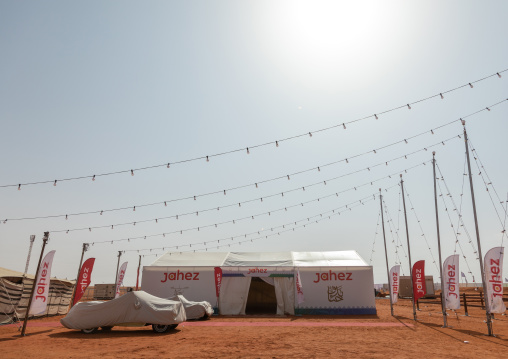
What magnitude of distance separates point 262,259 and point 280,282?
229 cm

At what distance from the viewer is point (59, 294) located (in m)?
23.1

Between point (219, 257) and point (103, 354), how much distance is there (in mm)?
15347

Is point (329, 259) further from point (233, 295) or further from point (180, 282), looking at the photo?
point (180, 282)

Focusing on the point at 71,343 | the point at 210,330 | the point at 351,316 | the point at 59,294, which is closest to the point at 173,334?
the point at 210,330

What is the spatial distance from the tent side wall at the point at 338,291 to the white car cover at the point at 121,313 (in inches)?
416

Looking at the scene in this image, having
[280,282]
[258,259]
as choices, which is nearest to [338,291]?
[280,282]

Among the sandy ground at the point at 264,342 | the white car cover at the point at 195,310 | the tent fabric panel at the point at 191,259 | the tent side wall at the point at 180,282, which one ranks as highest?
the tent fabric panel at the point at 191,259

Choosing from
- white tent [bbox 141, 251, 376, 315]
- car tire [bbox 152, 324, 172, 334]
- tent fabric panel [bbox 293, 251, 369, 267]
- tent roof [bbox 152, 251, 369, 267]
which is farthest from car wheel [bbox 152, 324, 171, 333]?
tent fabric panel [bbox 293, 251, 369, 267]

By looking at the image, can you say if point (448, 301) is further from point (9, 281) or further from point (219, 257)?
point (9, 281)

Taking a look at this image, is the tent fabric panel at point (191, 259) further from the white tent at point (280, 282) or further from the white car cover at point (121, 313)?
the white car cover at point (121, 313)

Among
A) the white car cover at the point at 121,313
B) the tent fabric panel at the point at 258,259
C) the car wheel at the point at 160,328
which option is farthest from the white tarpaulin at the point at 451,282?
the car wheel at the point at 160,328

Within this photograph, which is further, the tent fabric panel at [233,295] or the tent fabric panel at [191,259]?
the tent fabric panel at [191,259]

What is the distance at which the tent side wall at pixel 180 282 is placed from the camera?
2198 centimetres

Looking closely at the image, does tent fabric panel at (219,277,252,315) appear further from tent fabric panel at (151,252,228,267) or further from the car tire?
the car tire
